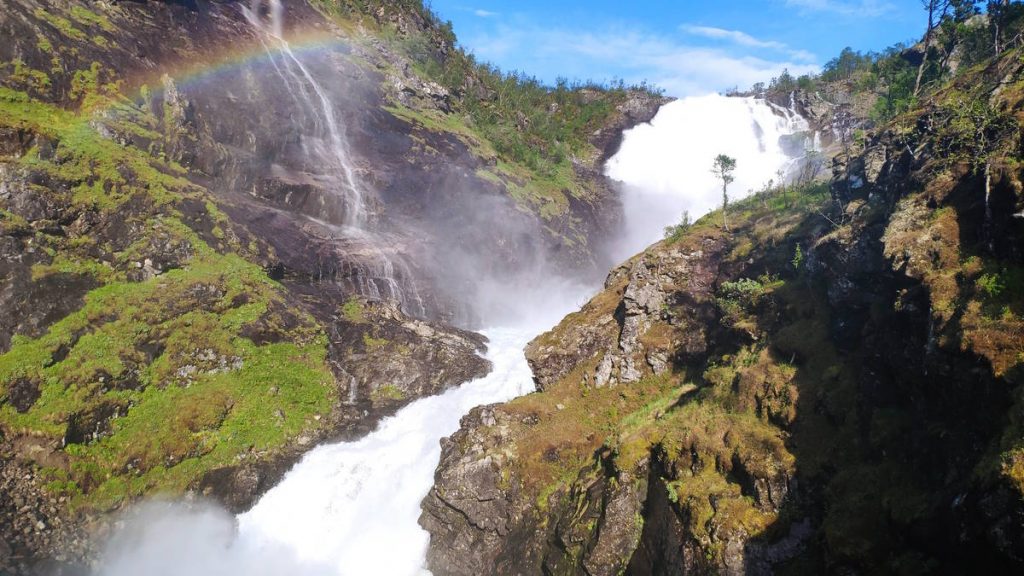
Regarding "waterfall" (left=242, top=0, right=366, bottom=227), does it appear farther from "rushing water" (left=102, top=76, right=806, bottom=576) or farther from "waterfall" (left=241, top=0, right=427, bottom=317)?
"rushing water" (left=102, top=76, right=806, bottom=576)

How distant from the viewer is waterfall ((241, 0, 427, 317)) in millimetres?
37281

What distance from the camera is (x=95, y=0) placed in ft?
131

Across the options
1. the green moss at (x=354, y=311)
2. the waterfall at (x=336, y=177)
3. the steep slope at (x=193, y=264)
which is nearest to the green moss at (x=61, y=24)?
the steep slope at (x=193, y=264)

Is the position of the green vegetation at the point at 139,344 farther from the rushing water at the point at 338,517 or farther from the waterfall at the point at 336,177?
the waterfall at the point at 336,177

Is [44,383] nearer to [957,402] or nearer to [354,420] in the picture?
[354,420]

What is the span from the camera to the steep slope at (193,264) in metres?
21.8

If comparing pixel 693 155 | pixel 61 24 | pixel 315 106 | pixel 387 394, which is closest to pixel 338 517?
pixel 387 394

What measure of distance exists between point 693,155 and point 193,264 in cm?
7731

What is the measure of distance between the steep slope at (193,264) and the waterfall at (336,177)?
9.4 inches

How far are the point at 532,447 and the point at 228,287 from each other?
1967 cm

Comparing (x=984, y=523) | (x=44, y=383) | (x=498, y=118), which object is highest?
(x=498, y=118)

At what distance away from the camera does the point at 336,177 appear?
4441 cm

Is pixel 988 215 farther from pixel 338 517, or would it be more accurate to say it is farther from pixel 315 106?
pixel 315 106

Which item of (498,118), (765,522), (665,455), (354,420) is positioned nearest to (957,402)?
(765,522)
